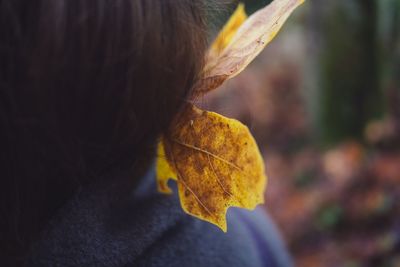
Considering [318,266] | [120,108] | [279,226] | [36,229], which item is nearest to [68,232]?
[36,229]

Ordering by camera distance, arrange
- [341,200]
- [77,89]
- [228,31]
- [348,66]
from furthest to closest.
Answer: [341,200]
[348,66]
[228,31]
[77,89]

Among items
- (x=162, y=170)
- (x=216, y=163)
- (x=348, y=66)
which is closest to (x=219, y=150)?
(x=216, y=163)

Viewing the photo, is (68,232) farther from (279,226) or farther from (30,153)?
(279,226)

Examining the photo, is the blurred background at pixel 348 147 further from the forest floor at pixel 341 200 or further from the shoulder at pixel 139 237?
the shoulder at pixel 139 237

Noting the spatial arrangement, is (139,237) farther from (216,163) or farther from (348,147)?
(348,147)

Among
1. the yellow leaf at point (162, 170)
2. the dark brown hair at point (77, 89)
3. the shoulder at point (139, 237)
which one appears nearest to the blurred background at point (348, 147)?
the shoulder at point (139, 237)

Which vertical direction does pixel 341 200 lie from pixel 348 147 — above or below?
below

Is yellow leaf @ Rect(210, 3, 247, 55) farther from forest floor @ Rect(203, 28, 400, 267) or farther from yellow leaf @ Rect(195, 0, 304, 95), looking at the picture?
forest floor @ Rect(203, 28, 400, 267)
